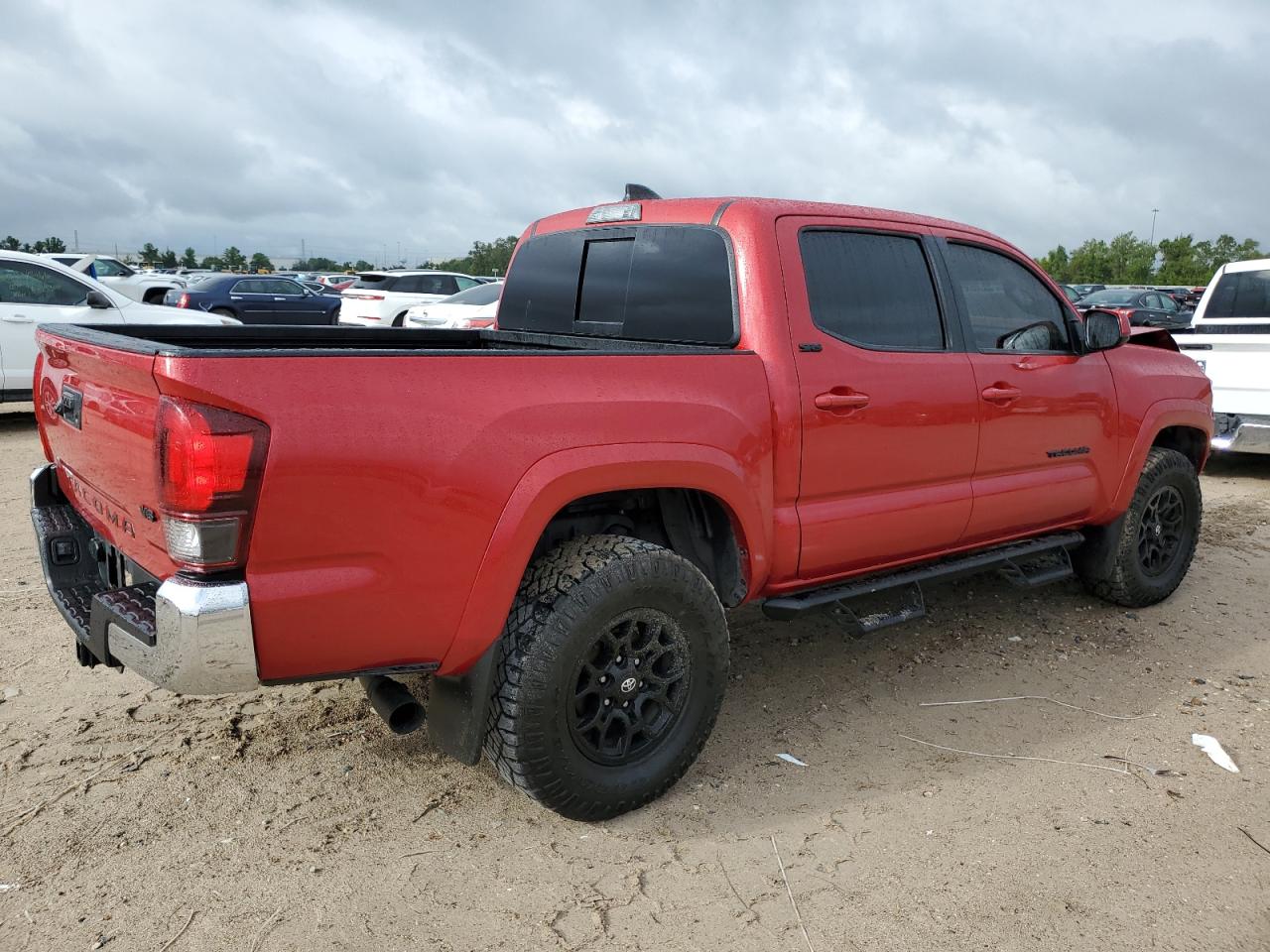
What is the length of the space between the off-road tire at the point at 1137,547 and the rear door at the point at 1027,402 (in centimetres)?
32

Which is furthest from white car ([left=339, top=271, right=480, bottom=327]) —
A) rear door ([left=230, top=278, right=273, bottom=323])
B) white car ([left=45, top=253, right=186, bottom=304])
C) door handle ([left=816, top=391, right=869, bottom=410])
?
door handle ([left=816, top=391, right=869, bottom=410])

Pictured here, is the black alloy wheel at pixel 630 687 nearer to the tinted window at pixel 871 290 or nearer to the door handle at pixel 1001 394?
the tinted window at pixel 871 290

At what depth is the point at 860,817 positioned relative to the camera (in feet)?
10.5

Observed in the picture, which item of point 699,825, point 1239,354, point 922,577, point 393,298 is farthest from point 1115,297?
point 699,825

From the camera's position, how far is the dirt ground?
2.64 metres

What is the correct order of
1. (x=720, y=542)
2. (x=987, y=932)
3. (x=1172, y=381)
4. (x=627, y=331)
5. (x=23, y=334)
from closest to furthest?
(x=987, y=932) → (x=720, y=542) → (x=627, y=331) → (x=1172, y=381) → (x=23, y=334)

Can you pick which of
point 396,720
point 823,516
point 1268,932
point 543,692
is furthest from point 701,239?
point 1268,932

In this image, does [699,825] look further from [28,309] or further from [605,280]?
[28,309]

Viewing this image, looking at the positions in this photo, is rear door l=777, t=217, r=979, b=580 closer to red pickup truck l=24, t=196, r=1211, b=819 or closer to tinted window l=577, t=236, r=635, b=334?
red pickup truck l=24, t=196, r=1211, b=819

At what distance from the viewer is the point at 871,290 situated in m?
3.83

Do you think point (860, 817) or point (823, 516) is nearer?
point (860, 817)

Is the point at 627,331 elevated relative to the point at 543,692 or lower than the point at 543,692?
elevated

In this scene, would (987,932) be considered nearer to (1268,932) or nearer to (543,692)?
(1268,932)

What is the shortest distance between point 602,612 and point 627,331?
4.32 ft
